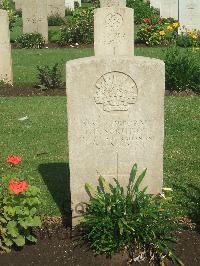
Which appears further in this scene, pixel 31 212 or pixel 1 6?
pixel 1 6

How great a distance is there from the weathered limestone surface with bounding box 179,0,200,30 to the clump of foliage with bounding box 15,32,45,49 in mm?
4672

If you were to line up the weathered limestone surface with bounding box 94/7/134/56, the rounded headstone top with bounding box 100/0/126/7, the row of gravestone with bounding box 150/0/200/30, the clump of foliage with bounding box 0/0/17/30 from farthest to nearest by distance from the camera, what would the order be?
the clump of foliage with bounding box 0/0/17/30, the rounded headstone top with bounding box 100/0/126/7, the row of gravestone with bounding box 150/0/200/30, the weathered limestone surface with bounding box 94/7/134/56

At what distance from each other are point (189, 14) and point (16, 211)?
13955mm

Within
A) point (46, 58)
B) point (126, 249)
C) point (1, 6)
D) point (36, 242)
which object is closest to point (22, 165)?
point (36, 242)

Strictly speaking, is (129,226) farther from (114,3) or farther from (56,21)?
→ (56,21)

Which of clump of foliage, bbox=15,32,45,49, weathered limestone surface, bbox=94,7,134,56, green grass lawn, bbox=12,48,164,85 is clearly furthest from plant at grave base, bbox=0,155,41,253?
clump of foliage, bbox=15,32,45,49

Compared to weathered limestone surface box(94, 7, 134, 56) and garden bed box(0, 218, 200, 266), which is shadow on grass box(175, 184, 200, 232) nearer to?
garden bed box(0, 218, 200, 266)

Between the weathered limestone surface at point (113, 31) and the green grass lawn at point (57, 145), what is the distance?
164cm

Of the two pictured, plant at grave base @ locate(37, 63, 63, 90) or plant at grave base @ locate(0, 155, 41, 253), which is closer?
plant at grave base @ locate(0, 155, 41, 253)

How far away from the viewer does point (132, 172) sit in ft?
15.4

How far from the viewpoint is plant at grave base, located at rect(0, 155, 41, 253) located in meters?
4.32

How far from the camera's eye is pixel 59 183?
240 inches

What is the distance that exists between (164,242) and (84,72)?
1.62 metres

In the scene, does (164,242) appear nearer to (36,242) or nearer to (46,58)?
(36,242)
